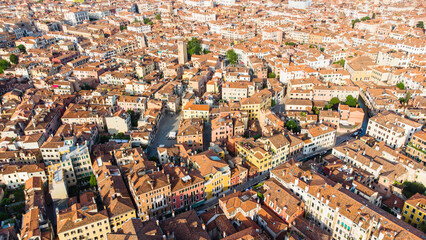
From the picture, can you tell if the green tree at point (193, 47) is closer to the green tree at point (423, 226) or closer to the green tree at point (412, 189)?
the green tree at point (412, 189)

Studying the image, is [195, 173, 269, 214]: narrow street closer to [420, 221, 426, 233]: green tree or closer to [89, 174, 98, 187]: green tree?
[89, 174, 98, 187]: green tree

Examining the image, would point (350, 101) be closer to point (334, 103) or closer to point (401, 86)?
point (334, 103)

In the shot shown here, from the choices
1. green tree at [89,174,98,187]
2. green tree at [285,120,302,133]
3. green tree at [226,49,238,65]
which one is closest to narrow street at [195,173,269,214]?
green tree at [285,120,302,133]

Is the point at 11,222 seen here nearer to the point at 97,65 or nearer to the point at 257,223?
the point at 257,223

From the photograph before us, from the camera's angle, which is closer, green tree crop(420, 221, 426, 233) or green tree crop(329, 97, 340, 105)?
green tree crop(420, 221, 426, 233)

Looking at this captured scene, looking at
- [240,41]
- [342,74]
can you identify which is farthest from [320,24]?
[342,74]

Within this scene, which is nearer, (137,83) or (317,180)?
(317,180)

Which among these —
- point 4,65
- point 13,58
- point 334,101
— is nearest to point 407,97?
point 334,101

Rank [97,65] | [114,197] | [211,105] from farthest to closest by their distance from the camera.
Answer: [97,65] < [211,105] < [114,197]
